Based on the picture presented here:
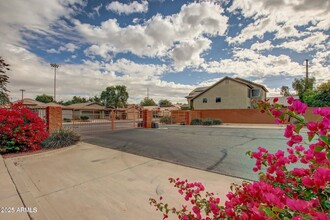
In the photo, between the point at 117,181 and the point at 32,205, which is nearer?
the point at 32,205

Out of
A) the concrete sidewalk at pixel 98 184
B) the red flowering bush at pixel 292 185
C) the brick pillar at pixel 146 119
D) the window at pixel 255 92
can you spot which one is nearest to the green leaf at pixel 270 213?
the red flowering bush at pixel 292 185

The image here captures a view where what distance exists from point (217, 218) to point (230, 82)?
2900cm

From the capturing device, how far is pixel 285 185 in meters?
1.51

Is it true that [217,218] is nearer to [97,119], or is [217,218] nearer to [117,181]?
[117,181]

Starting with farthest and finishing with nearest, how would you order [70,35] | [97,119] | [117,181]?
[97,119] → [70,35] → [117,181]

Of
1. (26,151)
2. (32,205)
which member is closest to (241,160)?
(32,205)

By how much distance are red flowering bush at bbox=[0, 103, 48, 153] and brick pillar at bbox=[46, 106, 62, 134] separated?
48.8 inches

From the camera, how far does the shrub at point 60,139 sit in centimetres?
721

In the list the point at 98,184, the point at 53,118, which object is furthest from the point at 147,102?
the point at 98,184

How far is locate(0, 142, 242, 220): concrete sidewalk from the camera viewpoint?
2.79 m

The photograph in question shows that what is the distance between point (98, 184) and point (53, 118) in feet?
21.5

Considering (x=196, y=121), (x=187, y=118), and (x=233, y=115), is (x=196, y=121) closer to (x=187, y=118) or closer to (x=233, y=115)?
(x=187, y=118)

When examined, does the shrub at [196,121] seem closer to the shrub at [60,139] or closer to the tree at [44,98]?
the shrub at [60,139]

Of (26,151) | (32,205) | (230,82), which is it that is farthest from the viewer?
(230,82)
